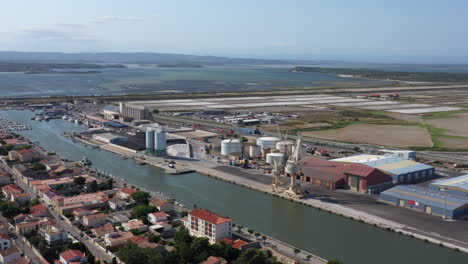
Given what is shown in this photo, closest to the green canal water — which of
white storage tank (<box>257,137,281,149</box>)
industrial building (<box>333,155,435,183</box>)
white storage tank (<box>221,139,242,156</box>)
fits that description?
white storage tank (<box>221,139,242,156</box>)

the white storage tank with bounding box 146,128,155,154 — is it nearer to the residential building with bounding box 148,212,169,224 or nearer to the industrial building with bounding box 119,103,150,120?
the residential building with bounding box 148,212,169,224

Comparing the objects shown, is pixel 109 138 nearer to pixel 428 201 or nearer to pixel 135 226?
pixel 135 226

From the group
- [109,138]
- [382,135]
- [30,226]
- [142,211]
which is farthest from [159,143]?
[382,135]

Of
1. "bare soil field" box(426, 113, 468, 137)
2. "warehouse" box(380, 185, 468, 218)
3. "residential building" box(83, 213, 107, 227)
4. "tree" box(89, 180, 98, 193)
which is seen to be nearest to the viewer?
"residential building" box(83, 213, 107, 227)

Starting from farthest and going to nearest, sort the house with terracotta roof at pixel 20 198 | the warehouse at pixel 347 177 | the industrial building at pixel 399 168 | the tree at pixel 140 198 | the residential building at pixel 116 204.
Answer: the industrial building at pixel 399 168, the warehouse at pixel 347 177, the tree at pixel 140 198, the house with terracotta roof at pixel 20 198, the residential building at pixel 116 204

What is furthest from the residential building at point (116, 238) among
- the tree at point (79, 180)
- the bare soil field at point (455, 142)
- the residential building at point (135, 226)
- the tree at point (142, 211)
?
the bare soil field at point (455, 142)

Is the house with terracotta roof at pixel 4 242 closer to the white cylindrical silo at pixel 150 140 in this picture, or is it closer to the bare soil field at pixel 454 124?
the white cylindrical silo at pixel 150 140

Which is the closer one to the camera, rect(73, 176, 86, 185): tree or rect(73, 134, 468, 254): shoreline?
rect(73, 134, 468, 254): shoreline
